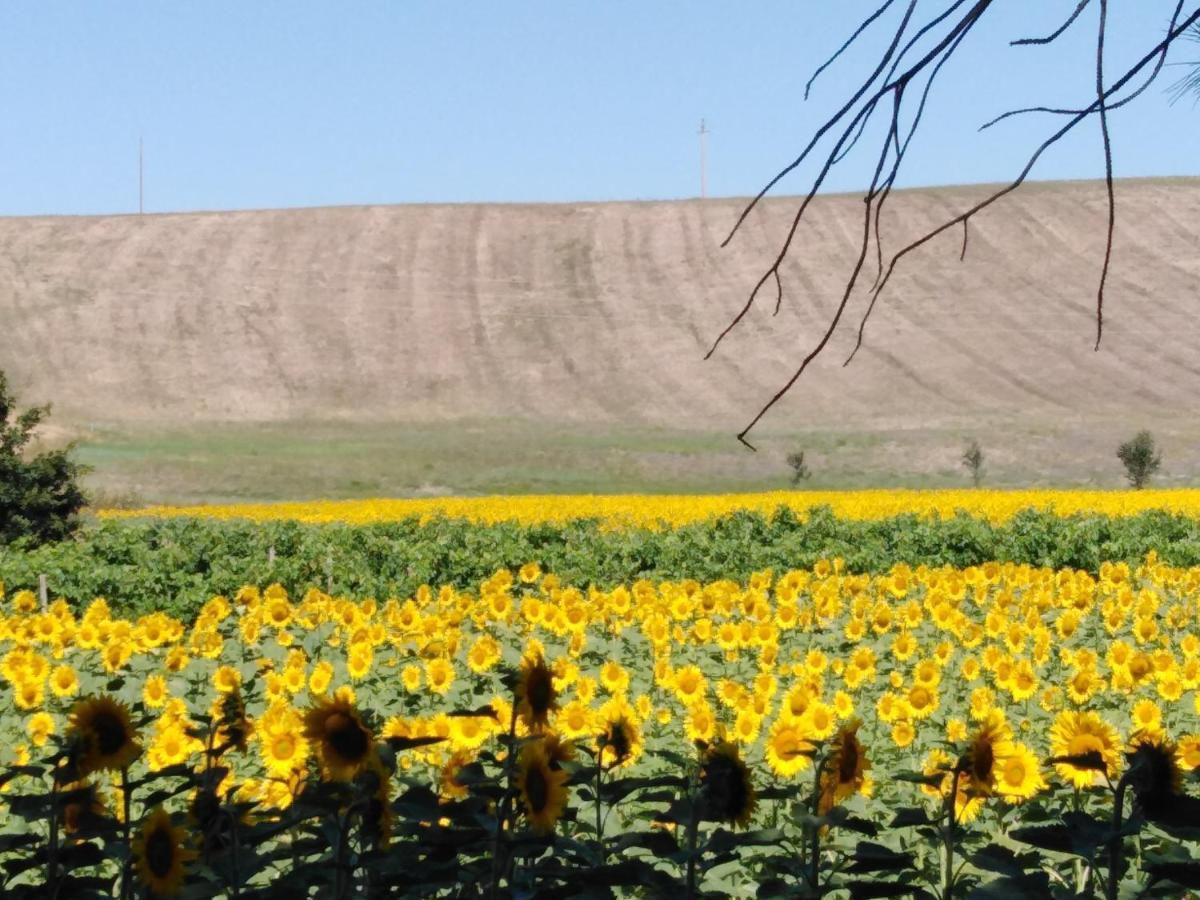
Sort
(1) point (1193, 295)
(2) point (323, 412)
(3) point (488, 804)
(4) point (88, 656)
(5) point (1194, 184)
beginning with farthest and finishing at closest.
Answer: (5) point (1194, 184)
(1) point (1193, 295)
(2) point (323, 412)
(4) point (88, 656)
(3) point (488, 804)

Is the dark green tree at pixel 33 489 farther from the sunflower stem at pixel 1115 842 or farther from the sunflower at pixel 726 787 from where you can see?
the sunflower stem at pixel 1115 842

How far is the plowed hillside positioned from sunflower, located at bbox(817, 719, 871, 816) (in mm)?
45684

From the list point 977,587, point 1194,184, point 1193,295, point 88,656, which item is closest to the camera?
point 88,656

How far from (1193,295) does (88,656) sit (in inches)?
2247

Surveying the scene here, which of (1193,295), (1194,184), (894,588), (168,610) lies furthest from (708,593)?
(1194,184)

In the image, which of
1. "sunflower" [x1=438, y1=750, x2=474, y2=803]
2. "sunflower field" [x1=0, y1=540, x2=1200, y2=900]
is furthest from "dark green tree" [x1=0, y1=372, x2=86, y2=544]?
"sunflower" [x1=438, y1=750, x2=474, y2=803]

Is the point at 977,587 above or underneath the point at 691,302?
underneath

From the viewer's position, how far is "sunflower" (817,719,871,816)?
3020mm

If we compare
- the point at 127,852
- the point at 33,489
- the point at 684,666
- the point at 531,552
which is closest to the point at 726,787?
the point at 127,852

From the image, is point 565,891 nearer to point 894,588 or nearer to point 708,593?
point 708,593

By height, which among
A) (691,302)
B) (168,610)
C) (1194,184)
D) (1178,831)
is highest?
(1194,184)

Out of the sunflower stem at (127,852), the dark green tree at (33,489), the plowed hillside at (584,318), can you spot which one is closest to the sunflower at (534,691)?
the sunflower stem at (127,852)

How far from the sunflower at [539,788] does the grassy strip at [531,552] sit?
11.5 meters

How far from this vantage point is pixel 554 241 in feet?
220
